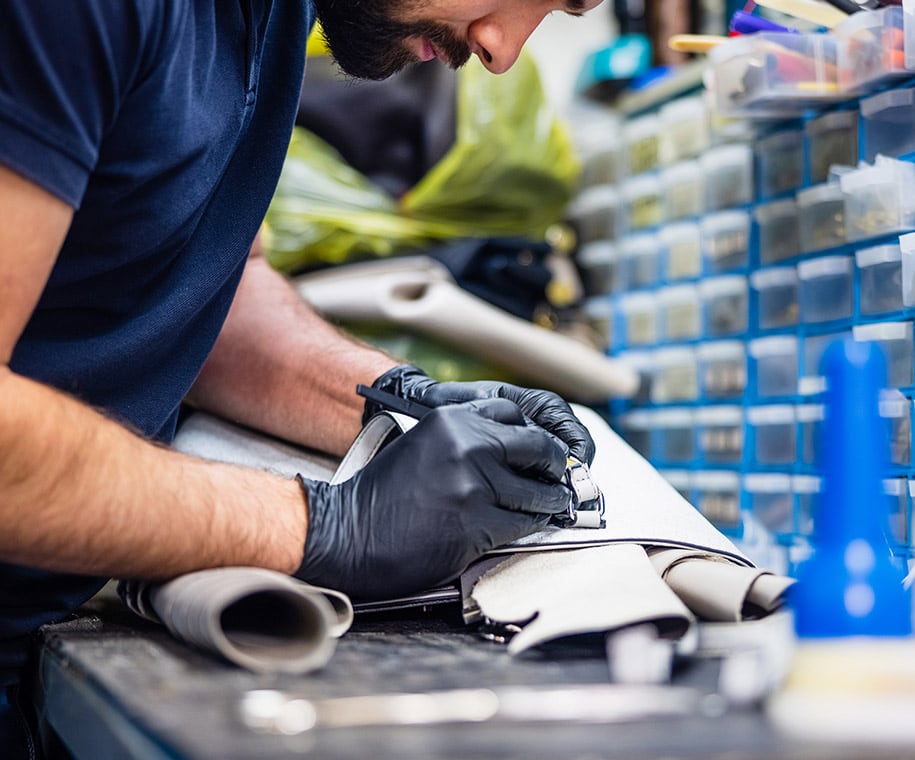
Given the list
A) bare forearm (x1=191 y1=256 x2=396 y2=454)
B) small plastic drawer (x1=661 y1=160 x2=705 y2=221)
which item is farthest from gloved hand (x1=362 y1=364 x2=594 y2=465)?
small plastic drawer (x1=661 y1=160 x2=705 y2=221)

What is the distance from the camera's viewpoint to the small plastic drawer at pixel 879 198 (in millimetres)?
969

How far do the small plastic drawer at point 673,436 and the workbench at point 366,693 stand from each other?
73 centimetres

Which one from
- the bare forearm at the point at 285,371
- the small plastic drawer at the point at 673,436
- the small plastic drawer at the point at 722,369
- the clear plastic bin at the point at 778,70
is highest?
the clear plastic bin at the point at 778,70

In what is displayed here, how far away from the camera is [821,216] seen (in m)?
1.14

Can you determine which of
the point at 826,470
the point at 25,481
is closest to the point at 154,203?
the point at 25,481

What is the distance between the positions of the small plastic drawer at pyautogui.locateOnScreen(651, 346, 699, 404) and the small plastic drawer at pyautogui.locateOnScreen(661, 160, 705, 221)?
19 centimetres

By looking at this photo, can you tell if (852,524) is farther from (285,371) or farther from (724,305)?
(724,305)

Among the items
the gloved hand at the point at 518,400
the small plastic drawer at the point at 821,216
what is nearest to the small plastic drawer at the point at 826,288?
the small plastic drawer at the point at 821,216

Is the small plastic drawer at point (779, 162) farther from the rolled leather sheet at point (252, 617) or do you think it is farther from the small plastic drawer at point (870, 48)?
the rolled leather sheet at point (252, 617)

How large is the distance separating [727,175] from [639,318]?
1.01 ft

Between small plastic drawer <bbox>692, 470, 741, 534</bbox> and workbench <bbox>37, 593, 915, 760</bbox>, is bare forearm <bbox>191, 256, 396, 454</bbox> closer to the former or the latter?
workbench <bbox>37, 593, 915, 760</bbox>

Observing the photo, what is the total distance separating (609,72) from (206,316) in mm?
1110

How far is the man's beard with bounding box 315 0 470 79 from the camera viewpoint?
3.01ft

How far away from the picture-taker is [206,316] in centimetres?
94
